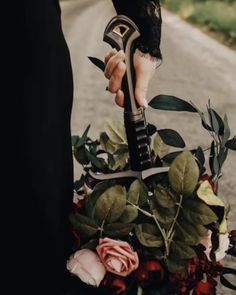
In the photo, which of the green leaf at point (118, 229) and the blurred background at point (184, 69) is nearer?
the green leaf at point (118, 229)

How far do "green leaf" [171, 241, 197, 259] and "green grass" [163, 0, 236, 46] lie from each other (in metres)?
6.07

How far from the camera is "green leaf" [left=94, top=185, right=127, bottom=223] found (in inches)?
63.3

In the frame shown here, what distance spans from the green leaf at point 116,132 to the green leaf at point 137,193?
37cm

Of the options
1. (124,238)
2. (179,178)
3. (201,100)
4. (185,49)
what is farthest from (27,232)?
(185,49)

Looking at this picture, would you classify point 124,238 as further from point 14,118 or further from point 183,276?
point 14,118

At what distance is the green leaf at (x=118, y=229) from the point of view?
1628 millimetres

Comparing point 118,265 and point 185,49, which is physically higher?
point 185,49

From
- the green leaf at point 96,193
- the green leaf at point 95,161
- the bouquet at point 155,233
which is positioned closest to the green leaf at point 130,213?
the bouquet at point 155,233

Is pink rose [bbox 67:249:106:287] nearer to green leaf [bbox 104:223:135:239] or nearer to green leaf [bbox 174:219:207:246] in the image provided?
green leaf [bbox 104:223:135:239]

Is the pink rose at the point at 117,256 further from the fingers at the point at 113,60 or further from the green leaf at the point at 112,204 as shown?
the fingers at the point at 113,60

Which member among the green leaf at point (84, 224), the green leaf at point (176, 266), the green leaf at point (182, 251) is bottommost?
the green leaf at point (176, 266)

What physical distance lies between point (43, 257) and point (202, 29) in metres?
7.63

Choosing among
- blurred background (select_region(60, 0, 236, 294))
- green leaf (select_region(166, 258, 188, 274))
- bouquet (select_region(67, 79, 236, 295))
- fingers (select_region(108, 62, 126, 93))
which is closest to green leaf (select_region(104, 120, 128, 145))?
bouquet (select_region(67, 79, 236, 295))

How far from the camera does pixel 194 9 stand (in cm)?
1068
